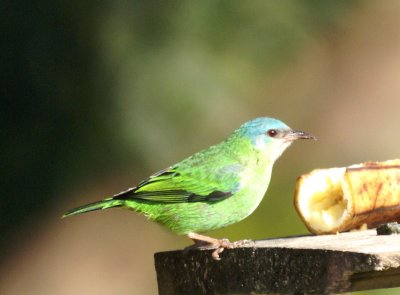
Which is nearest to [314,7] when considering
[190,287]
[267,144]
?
[267,144]

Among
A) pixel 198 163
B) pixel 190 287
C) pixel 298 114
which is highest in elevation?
pixel 298 114

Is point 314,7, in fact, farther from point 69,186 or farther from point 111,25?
point 69,186

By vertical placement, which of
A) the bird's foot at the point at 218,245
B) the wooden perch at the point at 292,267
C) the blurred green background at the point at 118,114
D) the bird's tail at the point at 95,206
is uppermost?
the blurred green background at the point at 118,114

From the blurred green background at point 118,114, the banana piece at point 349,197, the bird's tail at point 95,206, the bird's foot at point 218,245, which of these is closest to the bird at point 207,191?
the bird's tail at point 95,206

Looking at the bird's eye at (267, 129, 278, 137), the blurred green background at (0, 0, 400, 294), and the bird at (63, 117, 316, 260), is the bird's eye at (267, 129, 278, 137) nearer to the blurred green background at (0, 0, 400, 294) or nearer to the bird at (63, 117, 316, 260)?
the bird at (63, 117, 316, 260)

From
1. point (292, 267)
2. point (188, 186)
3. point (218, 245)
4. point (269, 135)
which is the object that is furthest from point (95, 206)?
point (292, 267)

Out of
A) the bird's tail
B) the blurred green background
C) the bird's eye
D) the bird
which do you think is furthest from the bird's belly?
the blurred green background

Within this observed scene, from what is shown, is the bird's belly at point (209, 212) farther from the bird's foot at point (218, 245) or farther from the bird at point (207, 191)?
the bird's foot at point (218, 245)
